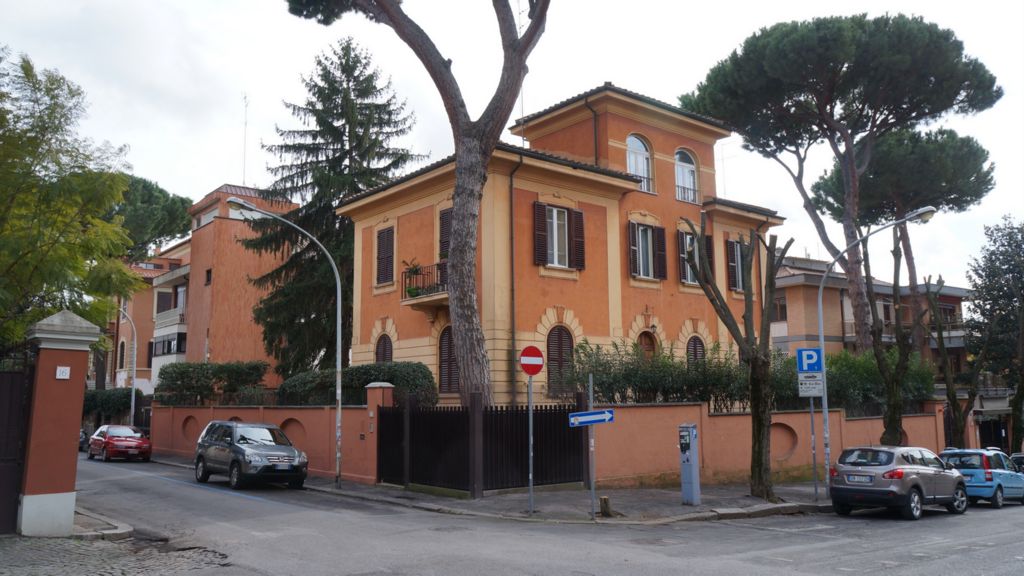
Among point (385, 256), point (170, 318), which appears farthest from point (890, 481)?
point (170, 318)

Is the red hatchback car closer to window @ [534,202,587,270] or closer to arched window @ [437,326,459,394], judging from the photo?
arched window @ [437,326,459,394]

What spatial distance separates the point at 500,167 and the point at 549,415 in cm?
854

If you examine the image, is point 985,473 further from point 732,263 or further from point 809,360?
point 732,263

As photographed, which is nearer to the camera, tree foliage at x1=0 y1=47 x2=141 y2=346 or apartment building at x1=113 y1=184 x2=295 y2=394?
→ tree foliage at x1=0 y1=47 x2=141 y2=346

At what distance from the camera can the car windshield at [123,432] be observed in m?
30.2

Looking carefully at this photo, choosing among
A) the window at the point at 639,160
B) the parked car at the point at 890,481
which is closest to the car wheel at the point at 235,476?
the parked car at the point at 890,481

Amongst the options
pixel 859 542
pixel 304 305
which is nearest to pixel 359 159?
pixel 304 305

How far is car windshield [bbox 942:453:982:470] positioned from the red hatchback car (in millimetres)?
26727

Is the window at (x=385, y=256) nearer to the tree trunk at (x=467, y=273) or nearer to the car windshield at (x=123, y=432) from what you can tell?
the tree trunk at (x=467, y=273)

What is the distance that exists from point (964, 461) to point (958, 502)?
2.79 meters

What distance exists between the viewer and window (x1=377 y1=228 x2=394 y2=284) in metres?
26.9

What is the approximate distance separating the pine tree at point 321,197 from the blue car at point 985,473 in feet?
74.4

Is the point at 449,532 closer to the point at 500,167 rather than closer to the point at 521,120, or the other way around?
the point at 500,167

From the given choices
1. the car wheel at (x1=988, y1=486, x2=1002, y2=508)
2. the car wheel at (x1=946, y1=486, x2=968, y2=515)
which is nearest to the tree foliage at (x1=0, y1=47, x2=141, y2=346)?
the car wheel at (x1=946, y1=486, x2=968, y2=515)
